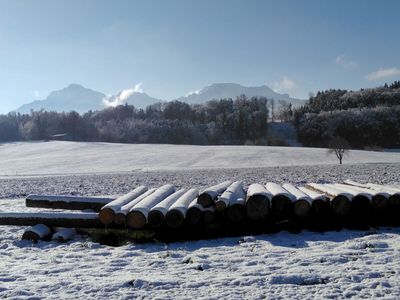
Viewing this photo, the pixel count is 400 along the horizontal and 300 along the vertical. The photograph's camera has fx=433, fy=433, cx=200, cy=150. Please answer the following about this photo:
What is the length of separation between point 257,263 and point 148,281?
80.1 inches

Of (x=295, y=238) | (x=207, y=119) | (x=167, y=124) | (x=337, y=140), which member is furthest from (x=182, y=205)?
(x=207, y=119)

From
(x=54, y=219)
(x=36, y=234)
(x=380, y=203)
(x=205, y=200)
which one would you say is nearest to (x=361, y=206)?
(x=380, y=203)

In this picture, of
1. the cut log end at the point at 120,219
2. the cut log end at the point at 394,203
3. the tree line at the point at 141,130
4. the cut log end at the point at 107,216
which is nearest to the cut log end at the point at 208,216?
the cut log end at the point at 120,219

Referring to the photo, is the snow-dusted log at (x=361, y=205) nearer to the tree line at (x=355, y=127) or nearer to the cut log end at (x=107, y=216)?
the cut log end at (x=107, y=216)

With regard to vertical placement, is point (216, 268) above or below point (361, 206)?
below

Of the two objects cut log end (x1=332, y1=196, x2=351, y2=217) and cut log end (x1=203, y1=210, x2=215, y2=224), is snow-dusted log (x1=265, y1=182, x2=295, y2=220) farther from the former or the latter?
cut log end (x1=203, y1=210, x2=215, y2=224)

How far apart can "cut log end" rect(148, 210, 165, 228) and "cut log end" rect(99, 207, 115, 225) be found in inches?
39.3

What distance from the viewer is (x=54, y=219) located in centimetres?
1101

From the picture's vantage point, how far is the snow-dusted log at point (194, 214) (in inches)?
407

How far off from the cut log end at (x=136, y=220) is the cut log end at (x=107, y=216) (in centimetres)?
49

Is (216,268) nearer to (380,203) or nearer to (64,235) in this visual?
(64,235)

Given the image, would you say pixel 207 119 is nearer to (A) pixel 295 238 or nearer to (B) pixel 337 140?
(B) pixel 337 140

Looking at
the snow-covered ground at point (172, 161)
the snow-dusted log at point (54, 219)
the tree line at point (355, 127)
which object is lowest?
the snow-covered ground at point (172, 161)

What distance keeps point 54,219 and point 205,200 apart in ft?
12.7
